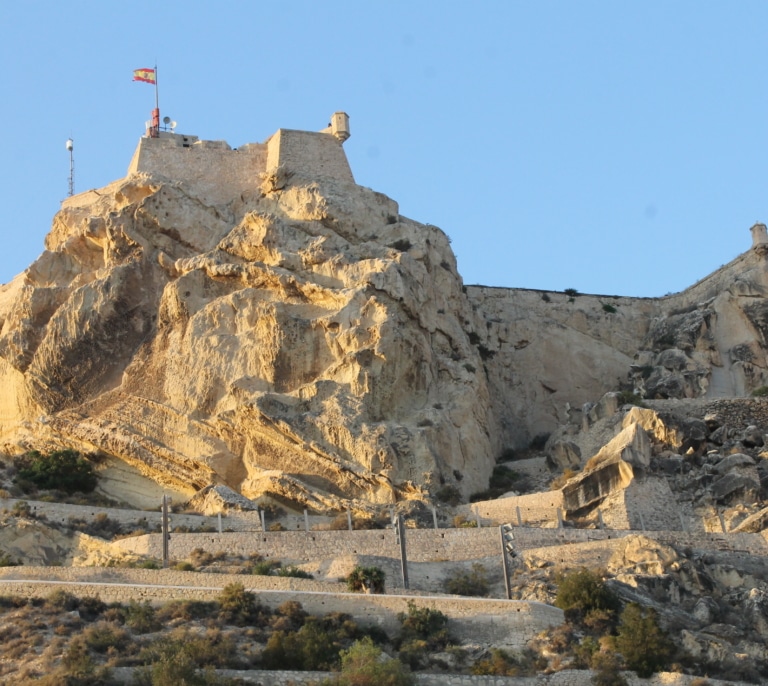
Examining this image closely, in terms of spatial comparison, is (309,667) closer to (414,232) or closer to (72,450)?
(72,450)

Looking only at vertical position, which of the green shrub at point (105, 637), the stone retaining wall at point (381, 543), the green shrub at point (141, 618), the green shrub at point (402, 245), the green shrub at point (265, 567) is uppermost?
the green shrub at point (402, 245)

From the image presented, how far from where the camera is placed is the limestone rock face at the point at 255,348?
52.4m

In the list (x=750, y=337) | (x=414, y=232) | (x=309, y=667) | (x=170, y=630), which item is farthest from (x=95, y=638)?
(x=750, y=337)

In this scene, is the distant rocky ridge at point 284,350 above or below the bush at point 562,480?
above

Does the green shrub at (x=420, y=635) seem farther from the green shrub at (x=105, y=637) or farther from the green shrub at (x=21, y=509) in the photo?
the green shrub at (x=21, y=509)

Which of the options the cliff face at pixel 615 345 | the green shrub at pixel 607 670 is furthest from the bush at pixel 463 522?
the cliff face at pixel 615 345

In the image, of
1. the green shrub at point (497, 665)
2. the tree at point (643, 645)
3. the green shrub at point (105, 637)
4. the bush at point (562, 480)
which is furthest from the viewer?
the bush at point (562, 480)

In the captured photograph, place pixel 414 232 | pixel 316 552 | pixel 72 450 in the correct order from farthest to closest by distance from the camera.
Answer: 1. pixel 414 232
2. pixel 72 450
3. pixel 316 552

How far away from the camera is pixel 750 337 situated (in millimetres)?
63438

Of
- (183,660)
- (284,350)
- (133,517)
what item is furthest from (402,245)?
(183,660)

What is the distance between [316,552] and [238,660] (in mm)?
9161

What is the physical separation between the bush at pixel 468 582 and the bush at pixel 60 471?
15193mm

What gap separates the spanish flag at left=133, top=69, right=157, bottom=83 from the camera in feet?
217

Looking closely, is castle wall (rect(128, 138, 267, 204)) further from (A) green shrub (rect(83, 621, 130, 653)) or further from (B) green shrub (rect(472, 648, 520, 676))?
(B) green shrub (rect(472, 648, 520, 676))
